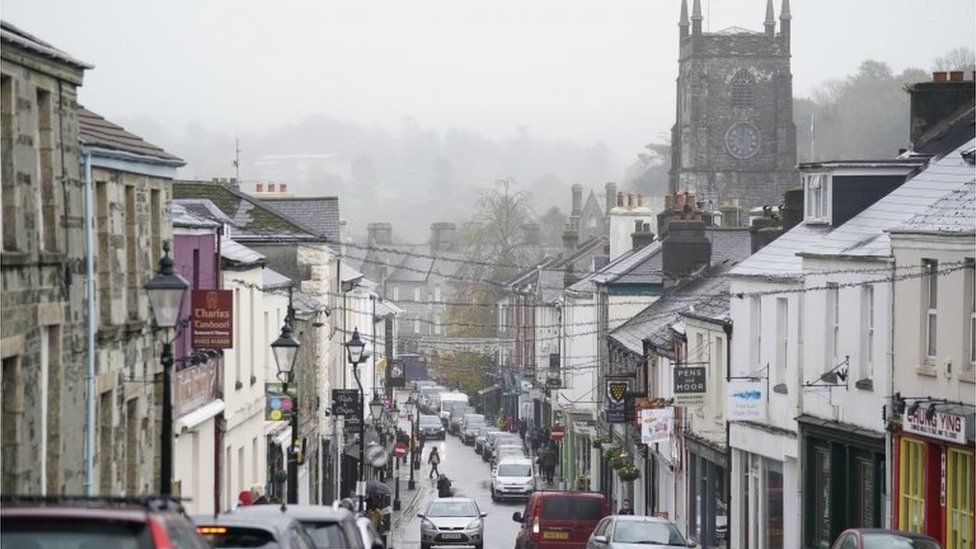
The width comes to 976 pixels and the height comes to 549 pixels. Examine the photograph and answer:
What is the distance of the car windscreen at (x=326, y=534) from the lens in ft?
54.5

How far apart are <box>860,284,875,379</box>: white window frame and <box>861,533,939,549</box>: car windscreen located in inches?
317

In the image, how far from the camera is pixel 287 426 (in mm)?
44250

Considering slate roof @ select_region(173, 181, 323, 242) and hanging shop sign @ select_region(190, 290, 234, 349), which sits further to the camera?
slate roof @ select_region(173, 181, 323, 242)

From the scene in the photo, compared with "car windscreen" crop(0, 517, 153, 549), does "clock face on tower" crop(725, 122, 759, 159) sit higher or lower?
higher

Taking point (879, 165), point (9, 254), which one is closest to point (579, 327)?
point (879, 165)

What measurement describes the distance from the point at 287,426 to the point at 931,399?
2064cm

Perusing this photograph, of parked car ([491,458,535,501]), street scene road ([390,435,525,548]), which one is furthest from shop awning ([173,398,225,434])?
parked car ([491,458,535,501])

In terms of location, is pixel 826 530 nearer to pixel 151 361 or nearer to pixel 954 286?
pixel 954 286

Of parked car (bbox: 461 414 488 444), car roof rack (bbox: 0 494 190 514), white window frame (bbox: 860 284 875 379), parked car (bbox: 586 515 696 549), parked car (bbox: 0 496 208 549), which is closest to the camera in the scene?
parked car (bbox: 0 496 208 549)

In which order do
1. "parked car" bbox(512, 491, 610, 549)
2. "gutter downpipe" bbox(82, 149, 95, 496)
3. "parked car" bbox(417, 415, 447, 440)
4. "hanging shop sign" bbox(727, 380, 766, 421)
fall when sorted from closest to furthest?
"gutter downpipe" bbox(82, 149, 95, 496), "hanging shop sign" bbox(727, 380, 766, 421), "parked car" bbox(512, 491, 610, 549), "parked car" bbox(417, 415, 447, 440)

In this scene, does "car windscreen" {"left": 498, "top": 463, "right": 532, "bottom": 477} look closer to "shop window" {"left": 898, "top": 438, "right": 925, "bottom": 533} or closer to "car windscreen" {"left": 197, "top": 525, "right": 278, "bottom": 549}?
"shop window" {"left": 898, "top": 438, "right": 925, "bottom": 533}

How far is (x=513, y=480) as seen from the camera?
63.7m

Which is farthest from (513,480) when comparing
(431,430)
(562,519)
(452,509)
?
(431,430)

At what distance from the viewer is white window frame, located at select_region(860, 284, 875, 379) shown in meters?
30.5
